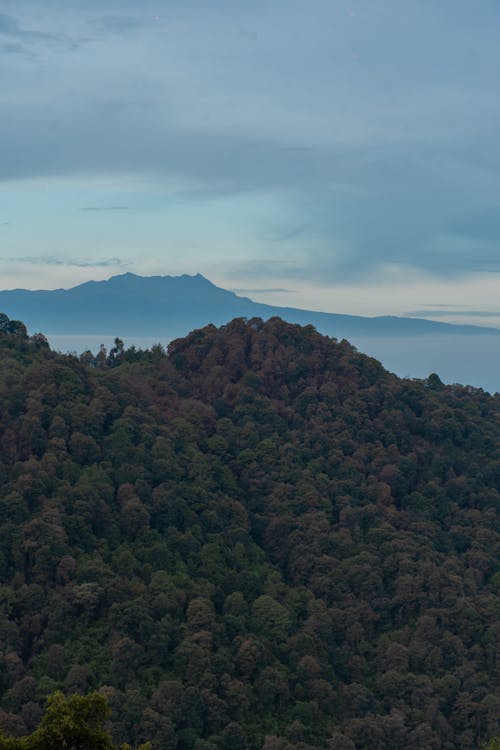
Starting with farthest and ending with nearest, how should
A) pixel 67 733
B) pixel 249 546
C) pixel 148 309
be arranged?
1. pixel 148 309
2. pixel 249 546
3. pixel 67 733

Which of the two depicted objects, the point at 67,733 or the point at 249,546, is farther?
the point at 249,546

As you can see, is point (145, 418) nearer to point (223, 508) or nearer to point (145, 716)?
point (223, 508)

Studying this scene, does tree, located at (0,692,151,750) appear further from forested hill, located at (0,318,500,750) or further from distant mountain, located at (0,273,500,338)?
distant mountain, located at (0,273,500,338)

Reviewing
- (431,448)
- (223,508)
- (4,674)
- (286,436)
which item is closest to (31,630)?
(4,674)

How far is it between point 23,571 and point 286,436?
1365cm

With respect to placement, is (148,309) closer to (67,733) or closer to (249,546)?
(249,546)

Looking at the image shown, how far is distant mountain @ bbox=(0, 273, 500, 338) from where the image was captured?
119938 mm

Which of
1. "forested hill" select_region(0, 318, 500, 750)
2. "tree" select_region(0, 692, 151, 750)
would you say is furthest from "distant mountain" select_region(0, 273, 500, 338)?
"tree" select_region(0, 692, 151, 750)

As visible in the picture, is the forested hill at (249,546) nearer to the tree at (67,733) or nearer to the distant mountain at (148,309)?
the tree at (67,733)

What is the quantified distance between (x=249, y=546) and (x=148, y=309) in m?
99.9

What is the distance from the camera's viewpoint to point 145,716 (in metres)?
22.5

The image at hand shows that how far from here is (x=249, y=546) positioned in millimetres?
30891

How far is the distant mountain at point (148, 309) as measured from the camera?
11994cm

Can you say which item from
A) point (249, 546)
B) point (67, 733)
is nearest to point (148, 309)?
point (249, 546)
